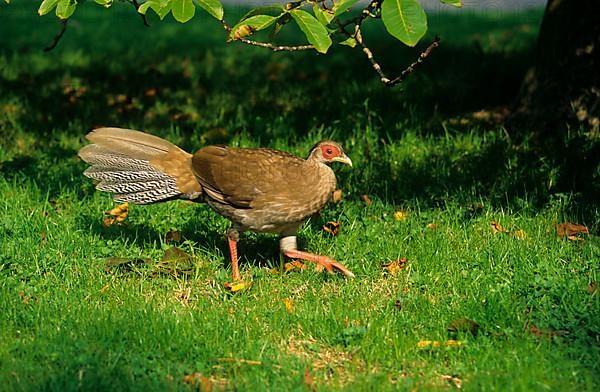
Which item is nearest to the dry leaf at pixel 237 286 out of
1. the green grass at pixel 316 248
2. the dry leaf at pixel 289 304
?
the green grass at pixel 316 248

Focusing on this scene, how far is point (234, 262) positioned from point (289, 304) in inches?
25.4

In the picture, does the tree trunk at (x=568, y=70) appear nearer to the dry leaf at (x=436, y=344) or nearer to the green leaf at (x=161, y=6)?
the dry leaf at (x=436, y=344)

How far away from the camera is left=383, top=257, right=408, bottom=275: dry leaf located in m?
6.03

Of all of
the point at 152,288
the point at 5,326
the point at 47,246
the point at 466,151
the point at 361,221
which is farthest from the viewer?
the point at 466,151

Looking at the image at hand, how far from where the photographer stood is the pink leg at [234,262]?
19.4 ft

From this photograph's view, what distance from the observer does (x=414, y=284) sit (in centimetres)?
580

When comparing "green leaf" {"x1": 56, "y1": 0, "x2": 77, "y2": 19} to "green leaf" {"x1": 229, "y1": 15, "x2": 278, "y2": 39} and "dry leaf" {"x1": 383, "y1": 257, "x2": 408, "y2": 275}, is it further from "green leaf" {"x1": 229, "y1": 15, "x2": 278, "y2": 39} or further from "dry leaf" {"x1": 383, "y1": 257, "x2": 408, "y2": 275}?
"dry leaf" {"x1": 383, "y1": 257, "x2": 408, "y2": 275}

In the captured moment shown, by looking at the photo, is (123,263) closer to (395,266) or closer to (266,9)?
(395,266)

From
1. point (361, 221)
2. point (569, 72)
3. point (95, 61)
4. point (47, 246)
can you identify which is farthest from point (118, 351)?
point (95, 61)

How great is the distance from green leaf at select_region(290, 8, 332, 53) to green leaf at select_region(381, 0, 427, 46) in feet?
1.48

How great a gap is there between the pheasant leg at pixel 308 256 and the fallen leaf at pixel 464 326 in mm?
1004

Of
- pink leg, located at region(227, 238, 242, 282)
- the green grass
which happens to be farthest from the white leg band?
pink leg, located at region(227, 238, 242, 282)

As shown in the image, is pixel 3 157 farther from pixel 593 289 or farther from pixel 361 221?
pixel 593 289

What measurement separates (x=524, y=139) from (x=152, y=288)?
3999 mm
